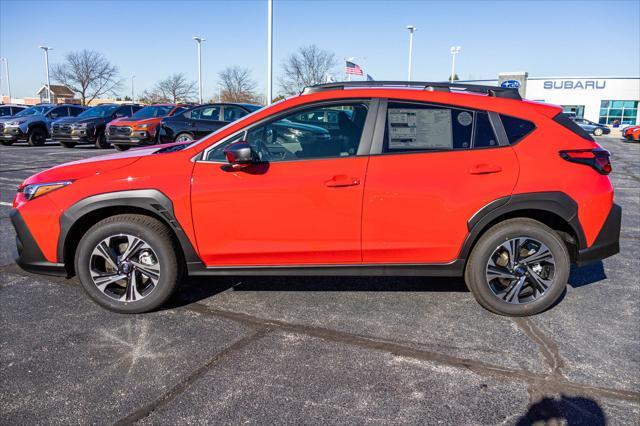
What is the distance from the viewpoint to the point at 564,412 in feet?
8.19

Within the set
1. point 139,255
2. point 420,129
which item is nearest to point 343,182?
point 420,129

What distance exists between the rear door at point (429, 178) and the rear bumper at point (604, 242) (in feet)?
2.72

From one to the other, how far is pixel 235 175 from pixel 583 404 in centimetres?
259

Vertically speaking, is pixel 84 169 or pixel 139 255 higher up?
pixel 84 169

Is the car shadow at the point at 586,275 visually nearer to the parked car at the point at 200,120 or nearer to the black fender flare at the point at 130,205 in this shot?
the black fender flare at the point at 130,205

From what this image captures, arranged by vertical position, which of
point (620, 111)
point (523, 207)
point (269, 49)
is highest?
point (269, 49)

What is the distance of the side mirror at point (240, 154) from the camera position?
3.30 meters

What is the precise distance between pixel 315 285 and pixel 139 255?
1550mm

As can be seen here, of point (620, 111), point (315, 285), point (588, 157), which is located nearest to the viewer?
point (588, 157)

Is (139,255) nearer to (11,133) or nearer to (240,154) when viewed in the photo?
(240,154)

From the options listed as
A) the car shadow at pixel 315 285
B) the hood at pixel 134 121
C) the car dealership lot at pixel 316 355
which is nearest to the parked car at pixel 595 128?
the hood at pixel 134 121

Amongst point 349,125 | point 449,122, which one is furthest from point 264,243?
point 449,122

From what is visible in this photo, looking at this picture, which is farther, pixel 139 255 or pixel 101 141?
pixel 101 141

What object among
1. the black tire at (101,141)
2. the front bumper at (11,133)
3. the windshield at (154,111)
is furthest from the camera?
the front bumper at (11,133)
